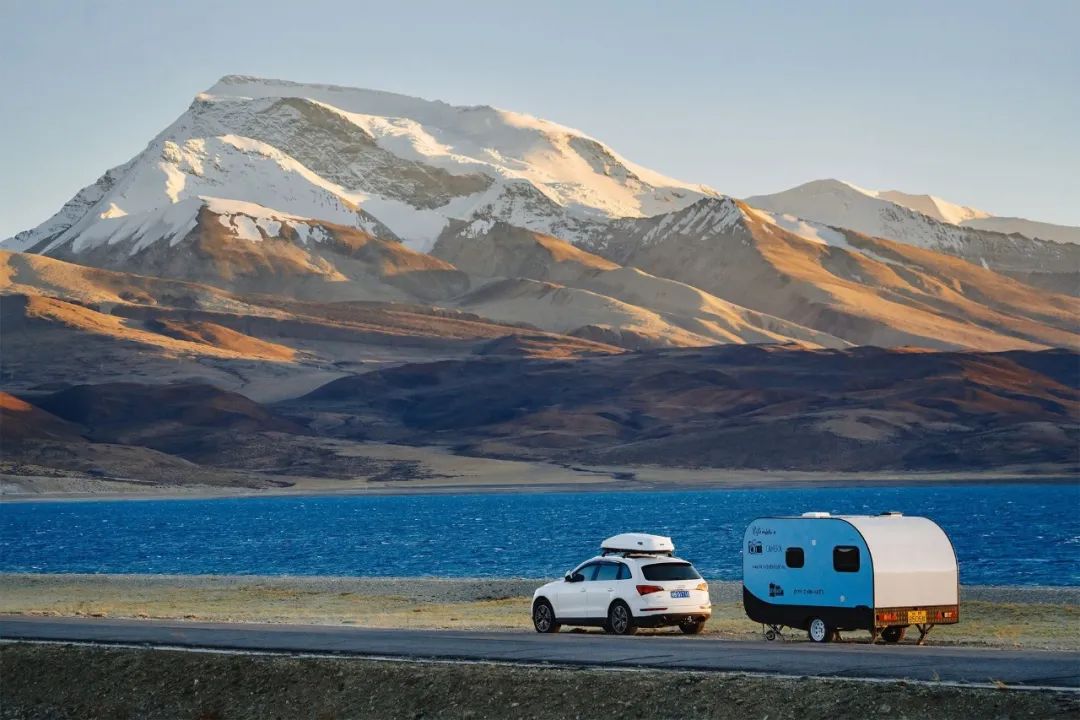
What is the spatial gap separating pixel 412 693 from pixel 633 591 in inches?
425

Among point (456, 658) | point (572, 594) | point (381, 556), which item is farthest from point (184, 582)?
point (456, 658)

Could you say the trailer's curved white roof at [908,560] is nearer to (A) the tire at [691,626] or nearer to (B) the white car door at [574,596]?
(A) the tire at [691,626]

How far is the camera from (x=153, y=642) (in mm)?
35625

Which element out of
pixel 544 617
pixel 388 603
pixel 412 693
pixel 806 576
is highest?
pixel 806 576

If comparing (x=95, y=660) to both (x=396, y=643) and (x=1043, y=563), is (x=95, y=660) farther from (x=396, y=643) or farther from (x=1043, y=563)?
(x=1043, y=563)

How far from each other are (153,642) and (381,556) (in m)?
67.0

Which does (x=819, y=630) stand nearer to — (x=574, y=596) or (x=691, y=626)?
(x=691, y=626)

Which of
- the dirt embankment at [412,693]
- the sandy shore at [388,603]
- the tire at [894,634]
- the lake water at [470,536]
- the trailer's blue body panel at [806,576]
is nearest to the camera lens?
the dirt embankment at [412,693]

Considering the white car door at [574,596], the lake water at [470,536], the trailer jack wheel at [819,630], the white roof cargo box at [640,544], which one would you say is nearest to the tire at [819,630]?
the trailer jack wheel at [819,630]

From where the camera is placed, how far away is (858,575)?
33781mm

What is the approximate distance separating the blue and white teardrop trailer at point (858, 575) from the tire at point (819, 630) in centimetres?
2

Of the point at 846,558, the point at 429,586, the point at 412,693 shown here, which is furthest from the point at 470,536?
the point at 412,693

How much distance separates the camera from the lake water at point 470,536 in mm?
90125

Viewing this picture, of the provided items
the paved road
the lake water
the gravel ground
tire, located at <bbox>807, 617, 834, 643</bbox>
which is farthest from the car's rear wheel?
the lake water
